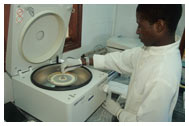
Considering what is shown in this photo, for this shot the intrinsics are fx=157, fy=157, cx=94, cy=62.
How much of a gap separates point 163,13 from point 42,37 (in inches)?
30.8

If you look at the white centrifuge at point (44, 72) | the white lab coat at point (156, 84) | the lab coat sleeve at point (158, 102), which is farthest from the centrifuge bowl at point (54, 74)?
the lab coat sleeve at point (158, 102)

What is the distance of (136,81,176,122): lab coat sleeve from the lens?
741 millimetres

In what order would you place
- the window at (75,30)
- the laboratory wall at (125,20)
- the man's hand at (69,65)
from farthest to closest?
the laboratory wall at (125,20) < the window at (75,30) < the man's hand at (69,65)

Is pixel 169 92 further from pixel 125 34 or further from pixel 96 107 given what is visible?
pixel 125 34

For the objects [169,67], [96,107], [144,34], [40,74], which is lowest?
[96,107]

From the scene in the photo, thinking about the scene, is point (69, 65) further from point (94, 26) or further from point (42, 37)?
point (94, 26)

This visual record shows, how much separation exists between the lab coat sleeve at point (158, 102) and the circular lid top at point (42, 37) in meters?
0.74

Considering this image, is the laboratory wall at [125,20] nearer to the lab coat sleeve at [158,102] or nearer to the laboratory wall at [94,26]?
the laboratory wall at [94,26]

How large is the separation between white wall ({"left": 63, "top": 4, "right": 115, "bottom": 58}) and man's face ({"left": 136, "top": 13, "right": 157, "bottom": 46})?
2.75 feet

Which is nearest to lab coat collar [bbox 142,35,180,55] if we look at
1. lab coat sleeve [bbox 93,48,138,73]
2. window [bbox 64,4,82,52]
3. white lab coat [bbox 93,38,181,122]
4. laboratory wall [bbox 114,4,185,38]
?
white lab coat [bbox 93,38,181,122]

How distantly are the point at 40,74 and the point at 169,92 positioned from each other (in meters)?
0.88

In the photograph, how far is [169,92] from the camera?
743 mm

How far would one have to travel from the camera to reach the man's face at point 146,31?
776mm

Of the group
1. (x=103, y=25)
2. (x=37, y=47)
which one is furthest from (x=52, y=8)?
(x=103, y=25)
